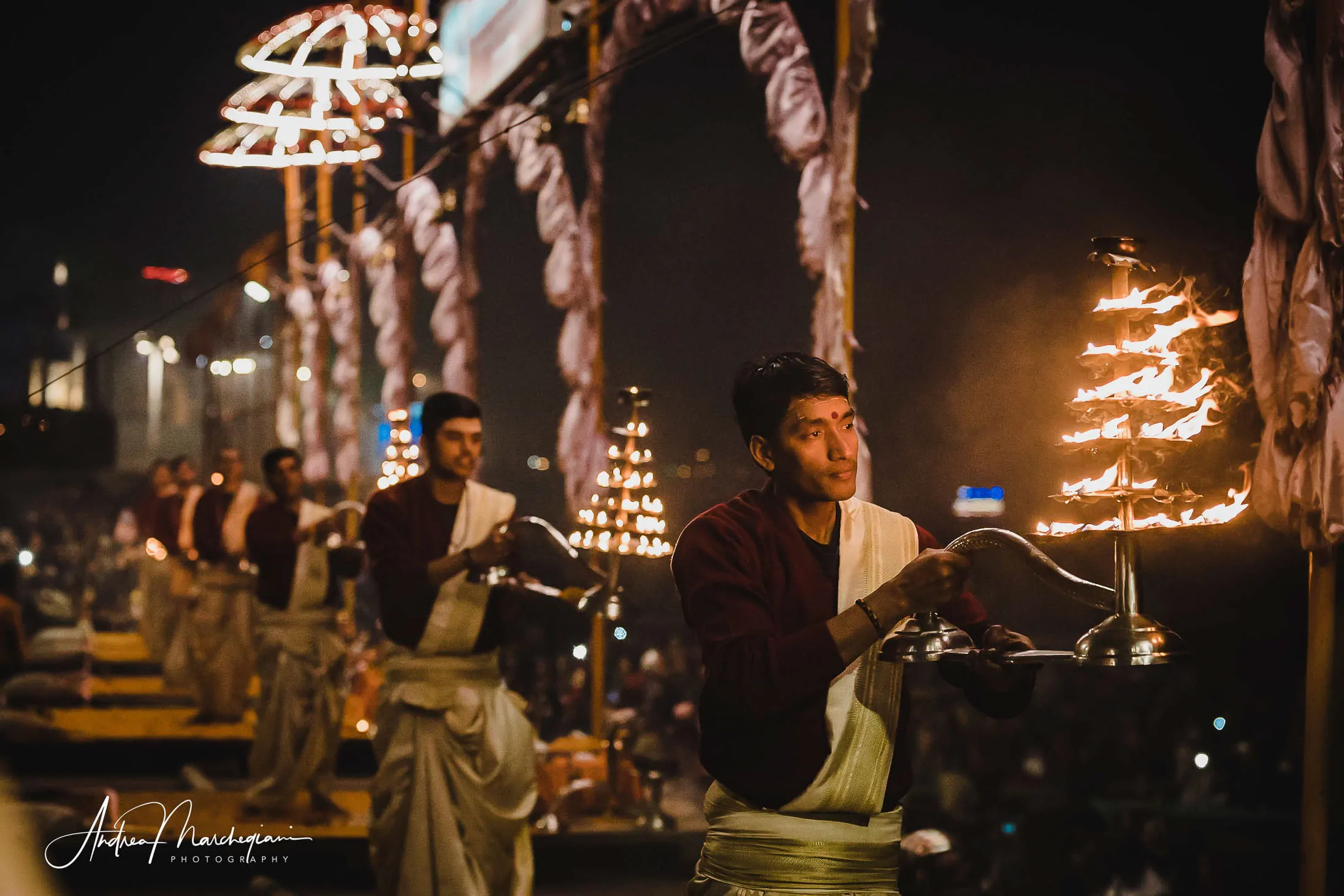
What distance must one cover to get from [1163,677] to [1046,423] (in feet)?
7.84

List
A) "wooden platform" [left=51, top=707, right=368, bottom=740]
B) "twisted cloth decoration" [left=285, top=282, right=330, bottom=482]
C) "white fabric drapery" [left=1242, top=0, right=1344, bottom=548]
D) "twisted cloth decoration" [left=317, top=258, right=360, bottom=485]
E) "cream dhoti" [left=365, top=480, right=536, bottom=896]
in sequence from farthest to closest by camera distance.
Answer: "twisted cloth decoration" [left=285, top=282, right=330, bottom=482] < "twisted cloth decoration" [left=317, top=258, right=360, bottom=485] < "wooden platform" [left=51, top=707, right=368, bottom=740] < "cream dhoti" [left=365, top=480, right=536, bottom=896] < "white fabric drapery" [left=1242, top=0, right=1344, bottom=548]

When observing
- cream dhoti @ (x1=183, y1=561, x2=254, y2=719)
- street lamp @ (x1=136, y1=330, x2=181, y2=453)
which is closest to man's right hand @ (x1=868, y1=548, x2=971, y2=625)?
cream dhoti @ (x1=183, y1=561, x2=254, y2=719)

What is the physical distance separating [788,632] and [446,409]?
293cm

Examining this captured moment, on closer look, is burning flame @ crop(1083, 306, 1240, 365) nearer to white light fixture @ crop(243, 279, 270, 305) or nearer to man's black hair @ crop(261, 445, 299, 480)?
man's black hair @ crop(261, 445, 299, 480)

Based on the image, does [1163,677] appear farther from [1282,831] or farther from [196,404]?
[196,404]

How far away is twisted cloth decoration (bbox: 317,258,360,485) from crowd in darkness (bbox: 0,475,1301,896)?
17.7 feet

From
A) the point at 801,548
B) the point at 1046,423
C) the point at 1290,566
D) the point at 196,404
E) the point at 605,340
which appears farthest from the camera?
the point at 196,404

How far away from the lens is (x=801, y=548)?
331 cm

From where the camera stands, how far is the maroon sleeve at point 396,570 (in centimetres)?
578

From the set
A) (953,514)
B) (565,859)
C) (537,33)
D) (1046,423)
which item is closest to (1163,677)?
(953,514)

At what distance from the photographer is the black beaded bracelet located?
2941 millimetres

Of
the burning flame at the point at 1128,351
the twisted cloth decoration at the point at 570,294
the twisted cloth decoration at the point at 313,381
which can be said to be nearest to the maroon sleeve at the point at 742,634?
the burning flame at the point at 1128,351

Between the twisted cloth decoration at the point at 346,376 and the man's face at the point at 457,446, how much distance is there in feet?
29.0

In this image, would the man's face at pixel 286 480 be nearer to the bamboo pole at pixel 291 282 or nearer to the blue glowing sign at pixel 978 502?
the blue glowing sign at pixel 978 502
